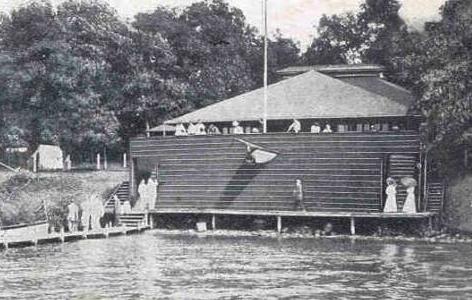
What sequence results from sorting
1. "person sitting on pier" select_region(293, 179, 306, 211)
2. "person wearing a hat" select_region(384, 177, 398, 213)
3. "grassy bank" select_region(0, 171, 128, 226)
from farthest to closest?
"grassy bank" select_region(0, 171, 128, 226) < "person sitting on pier" select_region(293, 179, 306, 211) < "person wearing a hat" select_region(384, 177, 398, 213)

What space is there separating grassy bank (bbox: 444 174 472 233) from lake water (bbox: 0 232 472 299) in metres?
4.00

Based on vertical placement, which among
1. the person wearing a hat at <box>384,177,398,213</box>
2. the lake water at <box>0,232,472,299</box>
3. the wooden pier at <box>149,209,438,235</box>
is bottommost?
the lake water at <box>0,232,472,299</box>

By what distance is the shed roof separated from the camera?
46.5 meters

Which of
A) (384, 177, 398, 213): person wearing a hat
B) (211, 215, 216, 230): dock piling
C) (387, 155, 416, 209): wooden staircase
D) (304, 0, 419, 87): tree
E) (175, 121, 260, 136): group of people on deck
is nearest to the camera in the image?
(384, 177, 398, 213): person wearing a hat

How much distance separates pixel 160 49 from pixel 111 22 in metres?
3.70

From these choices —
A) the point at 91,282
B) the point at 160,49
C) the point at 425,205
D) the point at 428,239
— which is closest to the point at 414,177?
the point at 425,205

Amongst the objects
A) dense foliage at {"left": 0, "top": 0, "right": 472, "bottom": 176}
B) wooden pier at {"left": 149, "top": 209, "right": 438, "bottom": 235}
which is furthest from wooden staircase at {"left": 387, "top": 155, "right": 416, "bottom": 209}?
dense foliage at {"left": 0, "top": 0, "right": 472, "bottom": 176}

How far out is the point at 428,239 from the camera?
38375mm

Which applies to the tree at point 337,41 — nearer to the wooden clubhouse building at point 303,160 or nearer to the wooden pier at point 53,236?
the wooden clubhouse building at point 303,160

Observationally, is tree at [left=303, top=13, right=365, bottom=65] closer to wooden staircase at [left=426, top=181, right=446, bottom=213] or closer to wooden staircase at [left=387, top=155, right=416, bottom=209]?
wooden staircase at [left=426, top=181, right=446, bottom=213]

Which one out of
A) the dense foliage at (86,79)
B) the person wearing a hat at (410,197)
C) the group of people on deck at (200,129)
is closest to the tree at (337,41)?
the dense foliage at (86,79)

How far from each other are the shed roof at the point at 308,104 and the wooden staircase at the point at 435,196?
4630 millimetres

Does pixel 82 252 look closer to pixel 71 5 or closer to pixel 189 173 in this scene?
pixel 189 173

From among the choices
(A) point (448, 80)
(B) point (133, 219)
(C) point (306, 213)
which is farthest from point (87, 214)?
(A) point (448, 80)
